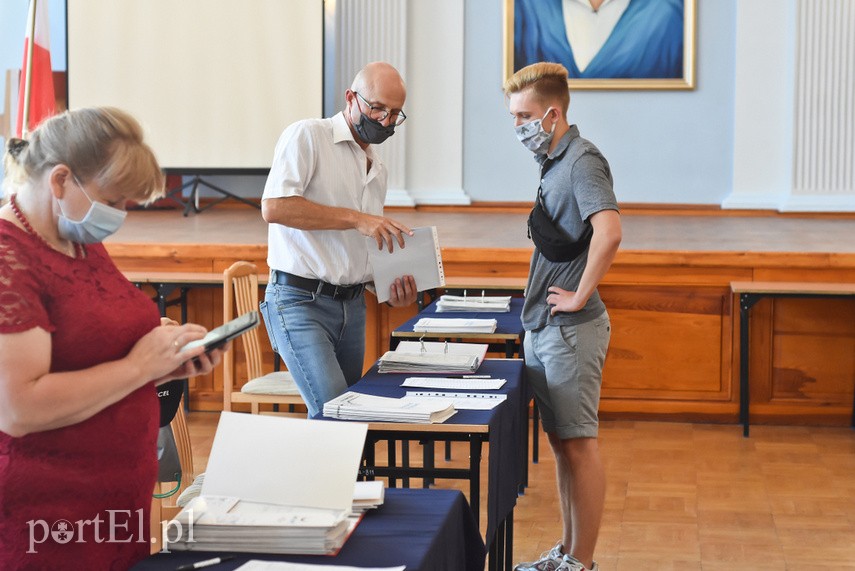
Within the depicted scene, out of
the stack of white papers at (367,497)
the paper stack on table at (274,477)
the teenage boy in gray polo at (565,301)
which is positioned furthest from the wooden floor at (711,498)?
the paper stack on table at (274,477)

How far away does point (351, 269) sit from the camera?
10.6 feet

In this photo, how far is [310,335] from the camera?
123 inches

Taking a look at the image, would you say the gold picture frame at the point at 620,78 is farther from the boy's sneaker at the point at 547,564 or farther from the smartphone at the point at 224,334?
the smartphone at the point at 224,334

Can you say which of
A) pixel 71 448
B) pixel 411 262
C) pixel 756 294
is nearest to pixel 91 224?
pixel 71 448

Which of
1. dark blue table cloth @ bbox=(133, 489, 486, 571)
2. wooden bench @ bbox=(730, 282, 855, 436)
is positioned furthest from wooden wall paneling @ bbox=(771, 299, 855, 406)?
dark blue table cloth @ bbox=(133, 489, 486, 571)

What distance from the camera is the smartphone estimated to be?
5.41ft

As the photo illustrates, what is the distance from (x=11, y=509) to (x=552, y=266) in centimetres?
196

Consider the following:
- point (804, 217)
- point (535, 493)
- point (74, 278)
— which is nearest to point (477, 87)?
point (804, 217)

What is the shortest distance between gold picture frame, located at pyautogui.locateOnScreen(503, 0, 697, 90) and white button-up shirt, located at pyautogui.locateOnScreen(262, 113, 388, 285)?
19.4 feet

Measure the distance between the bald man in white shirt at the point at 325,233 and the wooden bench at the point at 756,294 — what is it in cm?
242

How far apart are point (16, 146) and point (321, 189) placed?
63.3 inches

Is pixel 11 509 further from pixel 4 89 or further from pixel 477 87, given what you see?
pixel 4 89

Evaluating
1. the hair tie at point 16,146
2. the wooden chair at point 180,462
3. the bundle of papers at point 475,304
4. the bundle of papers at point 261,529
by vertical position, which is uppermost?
the hair tie at point 16,146

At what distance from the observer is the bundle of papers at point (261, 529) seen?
5.53 feet
